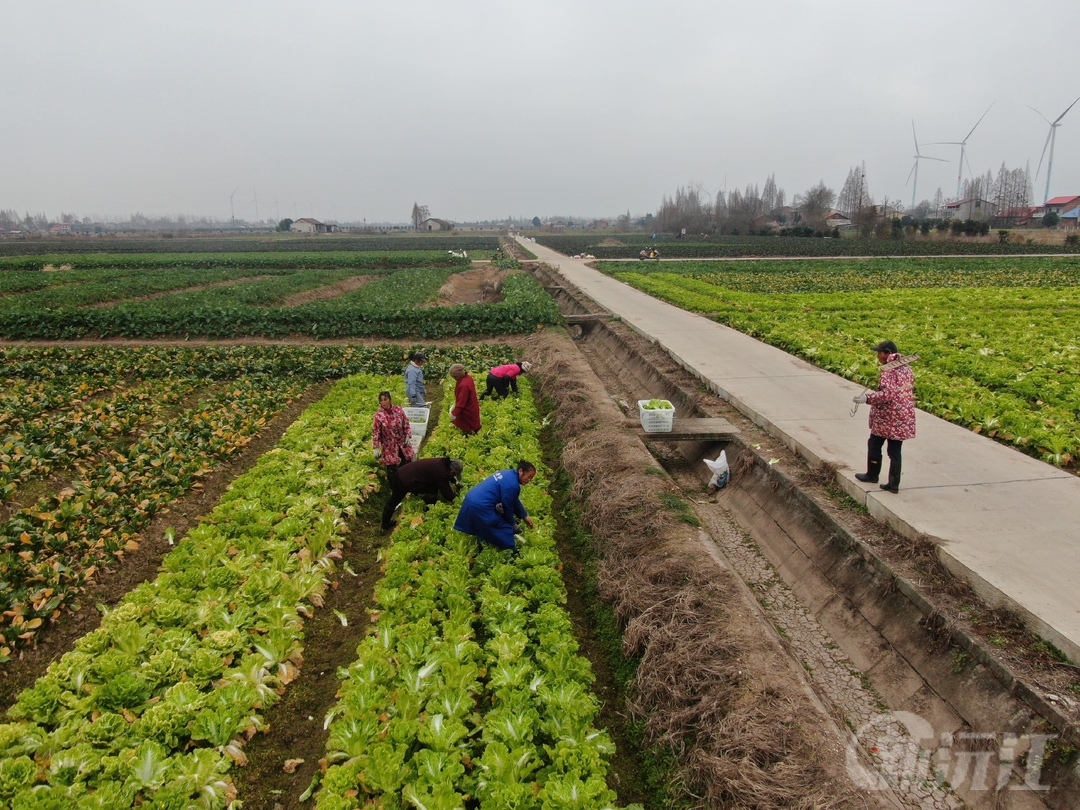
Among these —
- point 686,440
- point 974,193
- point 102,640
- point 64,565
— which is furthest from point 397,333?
point 974,193

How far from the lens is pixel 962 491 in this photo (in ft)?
25.1

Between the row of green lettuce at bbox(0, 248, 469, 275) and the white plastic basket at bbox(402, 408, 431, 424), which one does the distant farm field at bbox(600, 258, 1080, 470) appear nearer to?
the white plastic basket at bbox(402, 408, 431, 424)

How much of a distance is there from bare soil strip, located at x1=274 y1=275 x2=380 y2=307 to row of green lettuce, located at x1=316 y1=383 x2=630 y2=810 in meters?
25.1

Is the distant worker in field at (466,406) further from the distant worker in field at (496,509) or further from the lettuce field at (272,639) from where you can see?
the distant worker in field at (496,509)

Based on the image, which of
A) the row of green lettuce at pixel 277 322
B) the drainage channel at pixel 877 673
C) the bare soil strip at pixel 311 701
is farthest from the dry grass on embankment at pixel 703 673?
the row of green lettuce at pixel 277 322

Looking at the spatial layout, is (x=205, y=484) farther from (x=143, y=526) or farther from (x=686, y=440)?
(x=686, y=440)

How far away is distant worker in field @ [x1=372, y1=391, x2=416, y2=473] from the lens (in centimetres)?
854

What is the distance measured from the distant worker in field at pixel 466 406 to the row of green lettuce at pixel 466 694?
9.36ft

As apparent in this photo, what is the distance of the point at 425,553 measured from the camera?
22.9 feet

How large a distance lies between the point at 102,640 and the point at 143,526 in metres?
2.72

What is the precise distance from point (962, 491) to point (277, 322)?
21.9 meters

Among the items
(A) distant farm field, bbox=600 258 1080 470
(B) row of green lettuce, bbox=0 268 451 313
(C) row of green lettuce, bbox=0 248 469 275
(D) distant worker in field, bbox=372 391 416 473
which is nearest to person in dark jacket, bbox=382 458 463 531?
(D) distant worker in field, bbox=372 391 416 473

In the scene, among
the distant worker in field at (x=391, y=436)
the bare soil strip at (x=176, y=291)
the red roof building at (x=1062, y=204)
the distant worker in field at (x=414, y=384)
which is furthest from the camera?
the red roof building at (x=1062, y=204)

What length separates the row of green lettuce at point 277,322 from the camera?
21828mm
